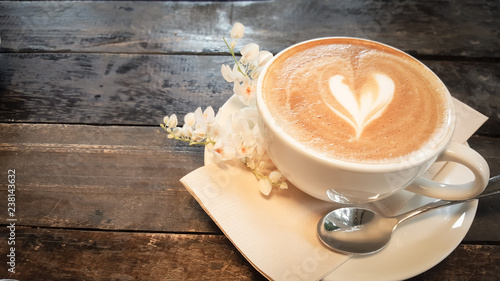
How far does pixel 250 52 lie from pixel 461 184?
43 centimetres

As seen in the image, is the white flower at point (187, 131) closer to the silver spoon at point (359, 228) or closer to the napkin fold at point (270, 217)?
the napkin fold at point (270, 217)

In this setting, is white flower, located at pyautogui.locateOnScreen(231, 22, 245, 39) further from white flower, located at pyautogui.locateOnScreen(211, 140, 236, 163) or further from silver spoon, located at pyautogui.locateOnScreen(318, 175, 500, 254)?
silver spoon, located at pyautogui.locateOnScreen(318, 175, 500, 254)

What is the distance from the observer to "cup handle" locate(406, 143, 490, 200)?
0.67 metres

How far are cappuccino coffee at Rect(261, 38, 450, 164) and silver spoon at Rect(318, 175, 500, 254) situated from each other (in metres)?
0.13

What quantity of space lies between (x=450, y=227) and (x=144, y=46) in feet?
2.71

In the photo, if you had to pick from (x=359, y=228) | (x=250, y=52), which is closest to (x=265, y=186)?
(x=359, y=228)

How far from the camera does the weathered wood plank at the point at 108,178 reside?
78 cm

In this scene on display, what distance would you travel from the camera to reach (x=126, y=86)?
1.05 m

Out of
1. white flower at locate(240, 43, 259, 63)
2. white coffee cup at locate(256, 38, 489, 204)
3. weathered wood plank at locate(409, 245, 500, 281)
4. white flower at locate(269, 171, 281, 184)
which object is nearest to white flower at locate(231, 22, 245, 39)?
white flower at locate(240, 43, 259, 63)

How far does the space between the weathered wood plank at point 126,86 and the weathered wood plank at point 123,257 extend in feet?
0.97

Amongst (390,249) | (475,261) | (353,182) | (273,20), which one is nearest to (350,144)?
(353,182)

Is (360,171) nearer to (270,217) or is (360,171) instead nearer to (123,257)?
(270,217)

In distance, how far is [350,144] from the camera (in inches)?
26.1

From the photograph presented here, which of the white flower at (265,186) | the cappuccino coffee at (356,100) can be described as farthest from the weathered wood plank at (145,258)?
the cappuccino coffee at (356,100)
